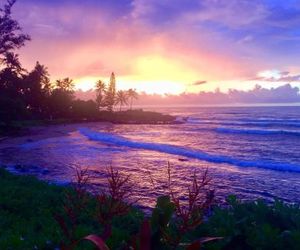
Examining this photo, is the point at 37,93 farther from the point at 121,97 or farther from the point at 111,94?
the point at 121,97

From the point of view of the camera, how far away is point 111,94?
104875 mm

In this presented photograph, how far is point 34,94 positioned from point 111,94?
3436cm

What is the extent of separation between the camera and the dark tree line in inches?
1517

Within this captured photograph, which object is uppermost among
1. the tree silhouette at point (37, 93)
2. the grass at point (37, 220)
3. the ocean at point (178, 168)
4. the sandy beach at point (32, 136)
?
the tree silhouette at point (37, 93)

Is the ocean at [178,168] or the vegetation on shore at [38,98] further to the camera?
the vegetation on shore at [38,98]

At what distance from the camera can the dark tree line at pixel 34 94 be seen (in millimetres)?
38541

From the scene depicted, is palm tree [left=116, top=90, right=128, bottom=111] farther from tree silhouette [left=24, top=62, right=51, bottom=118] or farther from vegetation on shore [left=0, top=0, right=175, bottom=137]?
tree silhouette [left=24, top=62, right=51, bottom=118]

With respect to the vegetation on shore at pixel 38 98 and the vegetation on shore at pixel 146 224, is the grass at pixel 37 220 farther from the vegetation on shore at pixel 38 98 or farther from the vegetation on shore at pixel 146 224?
the vegetation on shore at pixel 38 98

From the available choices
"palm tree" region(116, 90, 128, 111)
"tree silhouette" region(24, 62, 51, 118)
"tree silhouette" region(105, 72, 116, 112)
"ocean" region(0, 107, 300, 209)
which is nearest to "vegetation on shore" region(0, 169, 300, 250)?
"ocean" region(0, 107, 300, 209)

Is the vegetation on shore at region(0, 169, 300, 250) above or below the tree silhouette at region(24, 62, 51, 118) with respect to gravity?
below

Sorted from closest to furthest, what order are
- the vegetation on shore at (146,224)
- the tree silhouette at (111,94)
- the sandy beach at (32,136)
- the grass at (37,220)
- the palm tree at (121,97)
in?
the vegetation on shore at (146,224) → the grass at (37,220) → the sandy beach at (32,136) → the tree silhouette at (111,94) → the palm tree at (121,97)

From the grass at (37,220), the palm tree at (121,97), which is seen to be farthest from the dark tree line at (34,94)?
the grass at (37,220)

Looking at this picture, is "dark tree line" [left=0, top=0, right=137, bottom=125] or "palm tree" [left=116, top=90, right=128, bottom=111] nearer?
"dark tree line" [left=0, top=0, right=137, bottom=125]

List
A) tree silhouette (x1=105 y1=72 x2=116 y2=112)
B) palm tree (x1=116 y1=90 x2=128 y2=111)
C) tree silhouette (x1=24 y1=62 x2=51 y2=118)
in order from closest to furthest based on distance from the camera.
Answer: tree silhouette (x1=24 y1=62 x2=51 y2=118) → tree silhouette (x1=105 y1=72 x2=116 y2=112) → palm tree (x1=116 y1=90 x2=128 y2=111)
